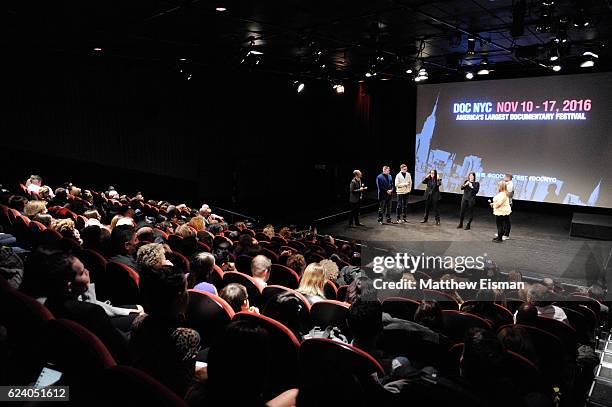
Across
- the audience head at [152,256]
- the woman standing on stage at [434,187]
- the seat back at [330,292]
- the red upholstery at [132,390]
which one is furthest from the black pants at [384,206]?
the red upholstery at [132,390]

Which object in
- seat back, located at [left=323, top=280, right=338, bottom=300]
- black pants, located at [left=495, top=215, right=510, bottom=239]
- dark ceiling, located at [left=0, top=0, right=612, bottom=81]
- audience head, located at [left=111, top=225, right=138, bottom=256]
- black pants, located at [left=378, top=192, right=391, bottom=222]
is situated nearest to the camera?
audience head, located at [left=111, top=225, right=138, bottom=256]

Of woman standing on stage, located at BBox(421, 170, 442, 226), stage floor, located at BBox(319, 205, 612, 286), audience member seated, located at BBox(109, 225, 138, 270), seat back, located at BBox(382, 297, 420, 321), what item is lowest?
stage floor, located at BBox(319, 205, 612, 286)

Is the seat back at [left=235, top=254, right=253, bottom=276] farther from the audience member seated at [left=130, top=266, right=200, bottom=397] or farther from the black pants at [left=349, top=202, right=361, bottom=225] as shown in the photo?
the black pants at [left=349, top=202, right=361, bottom=225]

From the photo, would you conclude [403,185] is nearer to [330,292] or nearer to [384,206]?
[384,206]

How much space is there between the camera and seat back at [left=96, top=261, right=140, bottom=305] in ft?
11.2

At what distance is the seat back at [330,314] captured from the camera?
3.18m

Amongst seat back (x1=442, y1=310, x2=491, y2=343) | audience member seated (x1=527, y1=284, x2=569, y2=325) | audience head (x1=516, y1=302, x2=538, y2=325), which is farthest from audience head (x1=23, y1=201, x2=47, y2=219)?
audience member seated (x1=527, y1=284, x2=569, y2=325)

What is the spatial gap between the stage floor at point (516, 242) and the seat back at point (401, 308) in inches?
212

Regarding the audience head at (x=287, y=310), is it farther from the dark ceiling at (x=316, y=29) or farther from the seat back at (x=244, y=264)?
the dark ceiling at (x=316, y=29)

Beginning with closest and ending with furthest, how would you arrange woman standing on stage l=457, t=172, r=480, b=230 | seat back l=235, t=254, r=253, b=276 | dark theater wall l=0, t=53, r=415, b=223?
seat back l=235, t=254, r=253, b=276, dark theater wall l=0, t=53, r=415, b=223, woman standing on stage l=457, t=172, r=480, b=230

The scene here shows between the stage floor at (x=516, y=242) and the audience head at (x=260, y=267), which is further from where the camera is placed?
the stage floor at (x=516, y=242)

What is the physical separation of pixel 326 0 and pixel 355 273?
436cm

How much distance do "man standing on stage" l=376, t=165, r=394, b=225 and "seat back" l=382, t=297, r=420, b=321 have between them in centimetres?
774

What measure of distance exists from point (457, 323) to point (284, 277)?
6.26ft
